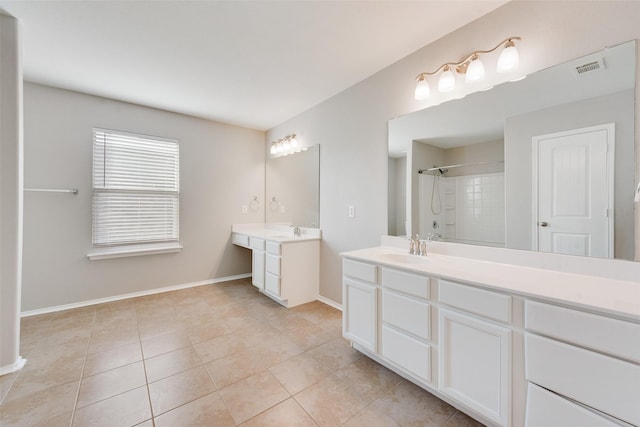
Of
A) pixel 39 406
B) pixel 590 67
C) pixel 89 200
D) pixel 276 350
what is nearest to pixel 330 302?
pixel 276 350

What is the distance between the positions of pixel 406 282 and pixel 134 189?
11.4 feet

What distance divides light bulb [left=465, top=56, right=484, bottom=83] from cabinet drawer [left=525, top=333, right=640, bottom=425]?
1.60 m

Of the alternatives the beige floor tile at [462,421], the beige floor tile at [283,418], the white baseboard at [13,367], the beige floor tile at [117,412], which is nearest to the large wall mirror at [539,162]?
the beige floor tile at [462,421]

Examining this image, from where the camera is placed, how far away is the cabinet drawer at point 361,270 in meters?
1.77

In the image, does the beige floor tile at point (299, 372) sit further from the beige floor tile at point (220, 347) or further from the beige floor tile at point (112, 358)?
the beige floor tile at point (112, 358)

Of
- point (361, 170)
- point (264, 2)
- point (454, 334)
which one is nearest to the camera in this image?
point (454, 334)

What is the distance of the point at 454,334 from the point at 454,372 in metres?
0.21

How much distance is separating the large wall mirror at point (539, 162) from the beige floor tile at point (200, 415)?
1881 mm

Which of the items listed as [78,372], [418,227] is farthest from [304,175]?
[78,372]

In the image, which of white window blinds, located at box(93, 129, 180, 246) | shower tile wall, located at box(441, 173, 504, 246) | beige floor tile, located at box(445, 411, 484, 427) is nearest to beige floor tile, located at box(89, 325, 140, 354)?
white window blinds, located at box(93, 129, 180, 246)

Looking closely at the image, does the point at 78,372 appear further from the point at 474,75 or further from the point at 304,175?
the point at 474,75

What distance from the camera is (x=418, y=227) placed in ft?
7.00

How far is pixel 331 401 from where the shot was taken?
1.51m

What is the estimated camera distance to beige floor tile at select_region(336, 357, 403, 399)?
161cm
